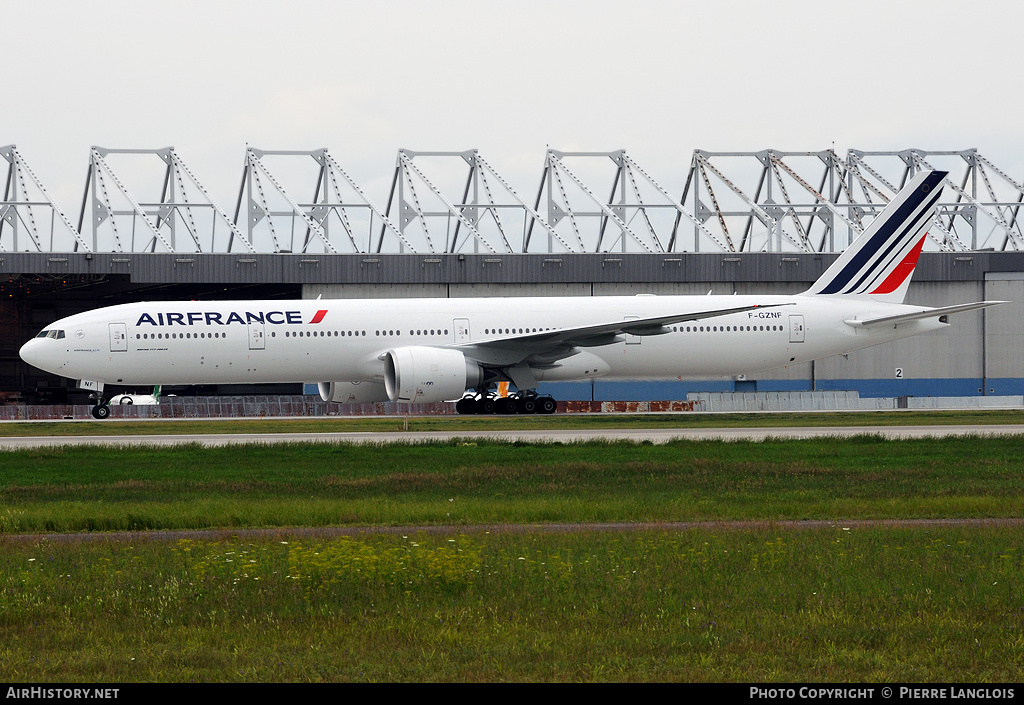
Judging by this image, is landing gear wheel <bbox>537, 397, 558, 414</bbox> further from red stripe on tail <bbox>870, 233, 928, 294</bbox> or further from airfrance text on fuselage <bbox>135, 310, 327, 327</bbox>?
red stripe on tail <bbox>870, 233, 928, 294</bbox>

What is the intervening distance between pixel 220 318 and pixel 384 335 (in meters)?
5.54

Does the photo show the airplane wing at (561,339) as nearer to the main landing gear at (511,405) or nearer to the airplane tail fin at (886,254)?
the main landing gear at (511,405)

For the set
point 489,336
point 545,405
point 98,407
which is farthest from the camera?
point 98,407

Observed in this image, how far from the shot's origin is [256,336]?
37.6 m

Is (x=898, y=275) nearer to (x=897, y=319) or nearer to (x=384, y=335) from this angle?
(x=897, y=319)

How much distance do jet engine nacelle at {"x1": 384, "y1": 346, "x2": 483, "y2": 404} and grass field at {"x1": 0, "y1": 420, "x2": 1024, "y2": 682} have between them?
16.7 meters

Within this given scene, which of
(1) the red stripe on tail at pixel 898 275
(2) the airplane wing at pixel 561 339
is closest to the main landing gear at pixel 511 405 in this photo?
(2) the airplane wing at pixel 561 339

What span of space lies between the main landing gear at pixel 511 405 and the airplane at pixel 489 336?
5 centimetres

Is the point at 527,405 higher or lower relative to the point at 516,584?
higher

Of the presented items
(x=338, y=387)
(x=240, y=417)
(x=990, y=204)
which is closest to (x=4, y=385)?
(x=240, y=417)

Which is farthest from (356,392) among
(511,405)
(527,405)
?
(527,405)

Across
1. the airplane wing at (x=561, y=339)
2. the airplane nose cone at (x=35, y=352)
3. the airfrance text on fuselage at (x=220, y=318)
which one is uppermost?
the airfrance text on fuselage at (x=220, y=318)

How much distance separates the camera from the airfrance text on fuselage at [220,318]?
122ft
